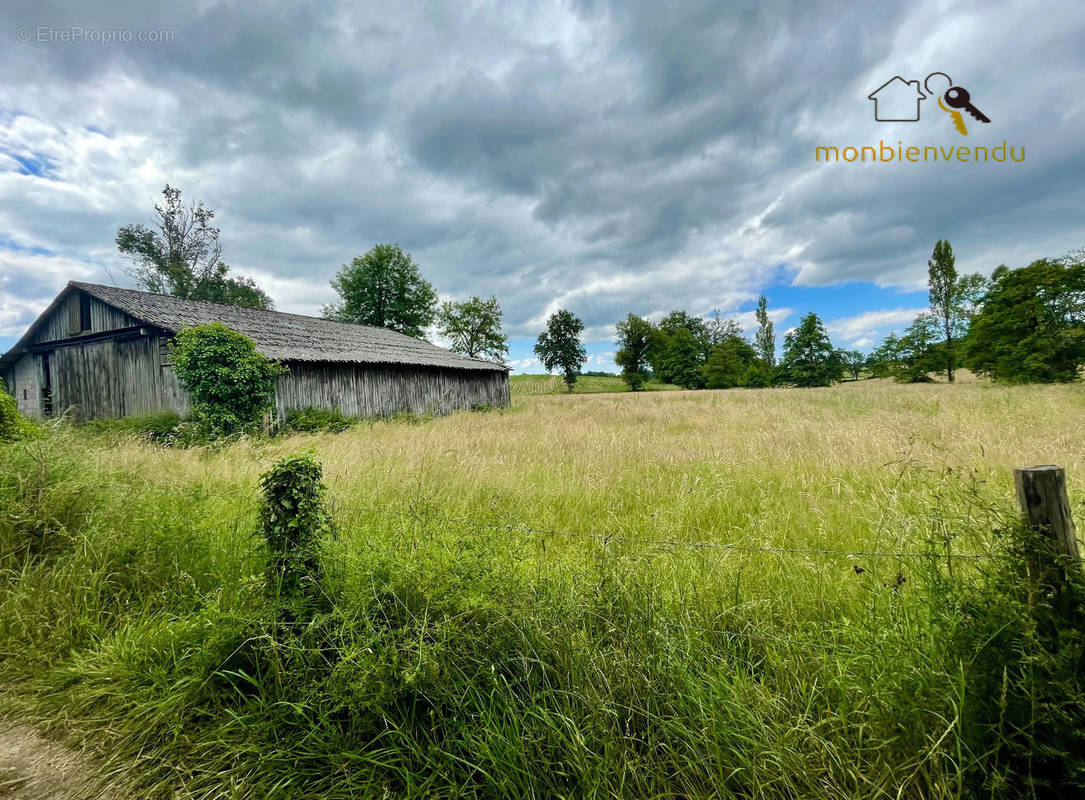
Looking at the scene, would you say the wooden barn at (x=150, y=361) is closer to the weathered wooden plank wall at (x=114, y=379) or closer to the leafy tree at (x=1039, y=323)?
the weathered wooden plank wall at (x=114, y=379)

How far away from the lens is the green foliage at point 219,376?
1163 cm

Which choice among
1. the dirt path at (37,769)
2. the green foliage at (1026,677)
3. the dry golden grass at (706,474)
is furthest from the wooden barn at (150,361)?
the green foliage at (1026,677)

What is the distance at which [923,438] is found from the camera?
22.8 feet

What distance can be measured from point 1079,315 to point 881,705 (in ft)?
117

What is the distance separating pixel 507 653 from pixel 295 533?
163 cm

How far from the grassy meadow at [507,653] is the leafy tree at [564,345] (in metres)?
53.5

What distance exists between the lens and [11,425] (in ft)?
17.0

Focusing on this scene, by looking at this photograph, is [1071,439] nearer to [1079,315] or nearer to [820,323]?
[1079,315]

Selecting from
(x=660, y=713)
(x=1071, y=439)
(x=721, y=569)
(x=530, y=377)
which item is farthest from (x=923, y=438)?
(x=530, y=377)

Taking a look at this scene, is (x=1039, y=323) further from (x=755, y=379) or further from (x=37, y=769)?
(x=37, y=769)

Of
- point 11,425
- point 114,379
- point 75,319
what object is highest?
point 75,319

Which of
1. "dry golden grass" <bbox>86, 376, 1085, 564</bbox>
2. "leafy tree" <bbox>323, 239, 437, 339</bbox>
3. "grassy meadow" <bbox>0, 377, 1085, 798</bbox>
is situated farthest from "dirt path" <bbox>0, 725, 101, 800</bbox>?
"leafy tree" <bbox>323, 239, 437, 339</bbox>

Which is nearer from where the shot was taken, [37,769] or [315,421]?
[37,769]

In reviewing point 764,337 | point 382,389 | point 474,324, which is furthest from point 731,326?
point 382,389
